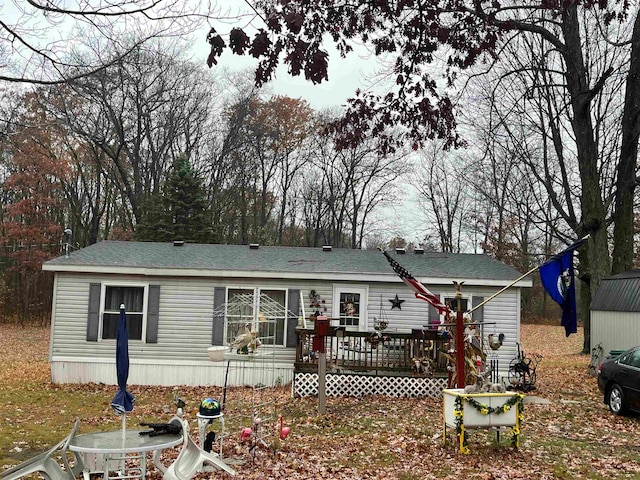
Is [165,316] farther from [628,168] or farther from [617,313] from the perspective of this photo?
[628,168]

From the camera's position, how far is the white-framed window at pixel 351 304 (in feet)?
49.0

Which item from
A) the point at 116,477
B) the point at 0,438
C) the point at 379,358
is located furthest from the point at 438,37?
the point at 379,358

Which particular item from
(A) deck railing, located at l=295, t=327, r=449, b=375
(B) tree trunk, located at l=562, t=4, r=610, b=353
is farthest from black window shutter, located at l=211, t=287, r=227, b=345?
(B) tree trunk, located at l=562, t=4, r=610, b=353

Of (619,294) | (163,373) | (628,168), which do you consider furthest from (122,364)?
(628,168)

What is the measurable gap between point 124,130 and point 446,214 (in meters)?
18.9

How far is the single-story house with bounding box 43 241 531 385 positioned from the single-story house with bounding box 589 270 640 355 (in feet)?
10.00

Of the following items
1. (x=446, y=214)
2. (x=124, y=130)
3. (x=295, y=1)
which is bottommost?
(x=295, y=1)

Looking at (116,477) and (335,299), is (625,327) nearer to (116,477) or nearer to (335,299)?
(335,299)

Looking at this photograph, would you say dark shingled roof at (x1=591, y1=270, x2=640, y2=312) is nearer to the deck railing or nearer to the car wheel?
the car wheel

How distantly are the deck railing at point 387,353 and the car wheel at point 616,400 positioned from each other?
10.9 feet

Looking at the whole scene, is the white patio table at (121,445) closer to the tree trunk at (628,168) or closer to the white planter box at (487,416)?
the white planter box at (487,416)

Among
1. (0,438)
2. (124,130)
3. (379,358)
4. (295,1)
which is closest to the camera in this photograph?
(295,1)

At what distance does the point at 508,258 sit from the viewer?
3603cm

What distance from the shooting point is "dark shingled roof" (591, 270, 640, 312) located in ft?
50.1
